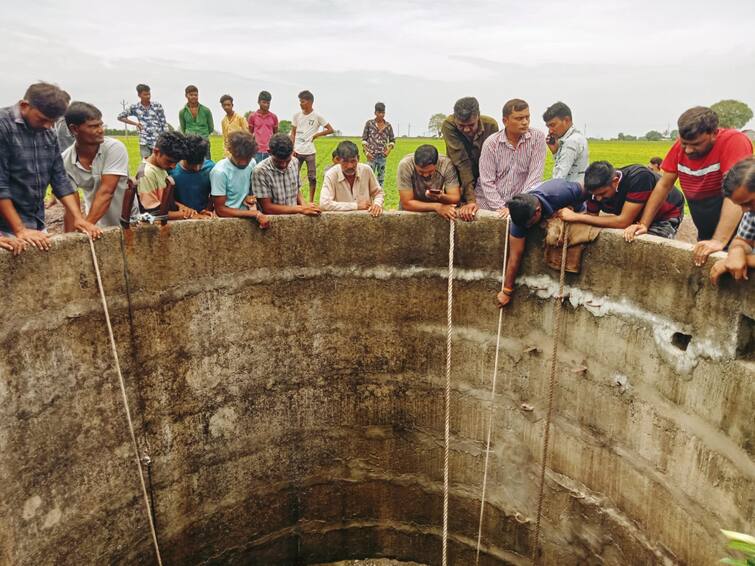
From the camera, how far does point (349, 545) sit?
7246 mm

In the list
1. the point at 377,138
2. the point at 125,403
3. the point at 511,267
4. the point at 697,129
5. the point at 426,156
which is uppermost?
the point at 697,129

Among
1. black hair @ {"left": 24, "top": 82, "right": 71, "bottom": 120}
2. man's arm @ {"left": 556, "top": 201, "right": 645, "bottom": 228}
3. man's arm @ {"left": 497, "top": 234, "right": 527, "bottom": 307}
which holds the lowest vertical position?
man's arm @ {"left": 497, "top": 234, "right": 527, "bottom": 307}

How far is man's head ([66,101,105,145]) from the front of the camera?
4.78 meters

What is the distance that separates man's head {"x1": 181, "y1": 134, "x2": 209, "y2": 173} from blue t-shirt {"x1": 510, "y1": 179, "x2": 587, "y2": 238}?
9.35 ft

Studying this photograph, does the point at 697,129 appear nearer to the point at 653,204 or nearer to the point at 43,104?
the point at 653,204

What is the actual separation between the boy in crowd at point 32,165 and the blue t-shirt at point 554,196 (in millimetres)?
3596

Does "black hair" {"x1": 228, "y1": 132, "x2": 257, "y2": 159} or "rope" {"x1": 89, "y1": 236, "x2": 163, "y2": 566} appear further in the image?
"black hair" {"x1": 228, "y1": 132, "x2": 257, "y2": 159}

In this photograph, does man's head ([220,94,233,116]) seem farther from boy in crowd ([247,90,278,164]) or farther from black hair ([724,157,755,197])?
black hair ([724,157,755,197])

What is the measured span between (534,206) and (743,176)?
162 centimetres

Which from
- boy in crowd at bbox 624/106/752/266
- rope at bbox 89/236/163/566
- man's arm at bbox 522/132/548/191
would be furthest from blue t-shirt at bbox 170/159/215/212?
boy in crowd at bbox 624/106/752/266

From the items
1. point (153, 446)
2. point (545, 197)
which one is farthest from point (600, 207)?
point (153, 446)

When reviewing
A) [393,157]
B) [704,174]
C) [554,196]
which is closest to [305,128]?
[554,196]

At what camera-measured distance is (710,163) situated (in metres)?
4.69

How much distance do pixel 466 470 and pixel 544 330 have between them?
1.96 metres
